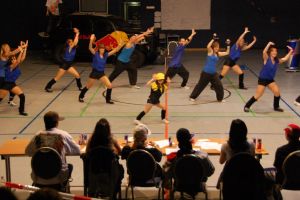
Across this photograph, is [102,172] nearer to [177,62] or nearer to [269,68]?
[269,68]

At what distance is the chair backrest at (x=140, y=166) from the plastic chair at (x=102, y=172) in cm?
20

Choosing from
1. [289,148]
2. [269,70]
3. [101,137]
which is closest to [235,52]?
[269,70]

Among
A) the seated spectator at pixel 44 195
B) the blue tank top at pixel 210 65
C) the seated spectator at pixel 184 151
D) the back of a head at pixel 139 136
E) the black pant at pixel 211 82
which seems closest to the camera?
the seated spectator at pixel 44 195

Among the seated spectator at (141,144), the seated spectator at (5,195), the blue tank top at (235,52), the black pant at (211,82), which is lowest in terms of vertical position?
the black pant at (211,82)

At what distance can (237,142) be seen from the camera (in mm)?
7105

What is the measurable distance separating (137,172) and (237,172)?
1.52 m

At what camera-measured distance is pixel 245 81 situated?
59.4 ft

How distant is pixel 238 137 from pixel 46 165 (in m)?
2.63

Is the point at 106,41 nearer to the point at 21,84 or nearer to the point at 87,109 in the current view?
the point at 21,84

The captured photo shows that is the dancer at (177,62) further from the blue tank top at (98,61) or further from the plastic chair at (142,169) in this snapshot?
the plastic chair at (142,169)

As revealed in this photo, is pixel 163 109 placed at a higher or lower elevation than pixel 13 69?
lower

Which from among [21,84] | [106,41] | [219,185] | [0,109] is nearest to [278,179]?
[219,185]

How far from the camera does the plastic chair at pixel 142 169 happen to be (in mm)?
7184

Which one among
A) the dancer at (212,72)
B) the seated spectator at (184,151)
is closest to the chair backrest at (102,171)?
the seated spectator at (184,151)
